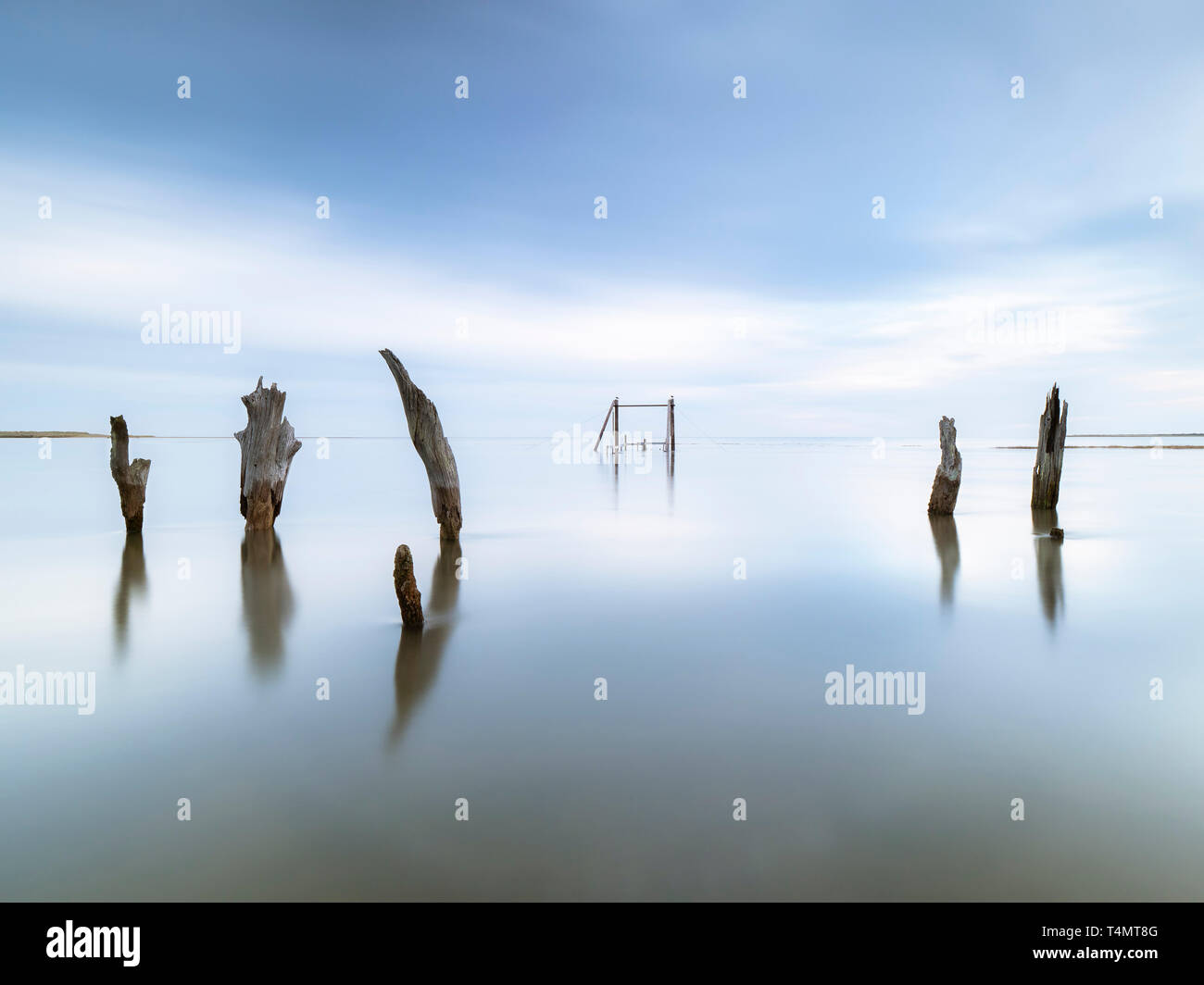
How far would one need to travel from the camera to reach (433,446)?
11.5 metres

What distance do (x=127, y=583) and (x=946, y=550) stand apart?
12.0 meters

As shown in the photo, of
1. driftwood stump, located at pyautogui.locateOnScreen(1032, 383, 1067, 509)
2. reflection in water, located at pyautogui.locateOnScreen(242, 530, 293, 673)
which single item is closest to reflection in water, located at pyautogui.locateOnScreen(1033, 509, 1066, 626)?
driftwood stump, located at pyautogui.locateOnScreen(1032, 383, 1067, 509)

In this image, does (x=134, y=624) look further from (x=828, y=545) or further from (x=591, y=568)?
(x=828, y=545)

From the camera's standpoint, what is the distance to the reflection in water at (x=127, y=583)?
721cm

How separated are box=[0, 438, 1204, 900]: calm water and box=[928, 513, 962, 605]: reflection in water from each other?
172 mm

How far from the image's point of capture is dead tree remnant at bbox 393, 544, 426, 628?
6605 millimetres

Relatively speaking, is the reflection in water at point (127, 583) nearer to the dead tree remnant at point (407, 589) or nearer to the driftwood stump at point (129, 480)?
the driftwood stump at point (129, 480)

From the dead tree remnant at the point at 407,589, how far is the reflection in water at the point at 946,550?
5.73 metres

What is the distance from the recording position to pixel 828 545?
1270 centimetres

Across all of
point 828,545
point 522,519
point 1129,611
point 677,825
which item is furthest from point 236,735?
point 522,519

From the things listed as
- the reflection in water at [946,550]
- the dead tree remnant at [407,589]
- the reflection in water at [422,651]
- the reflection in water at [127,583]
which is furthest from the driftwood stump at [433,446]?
the reflection in water at [946,550]
